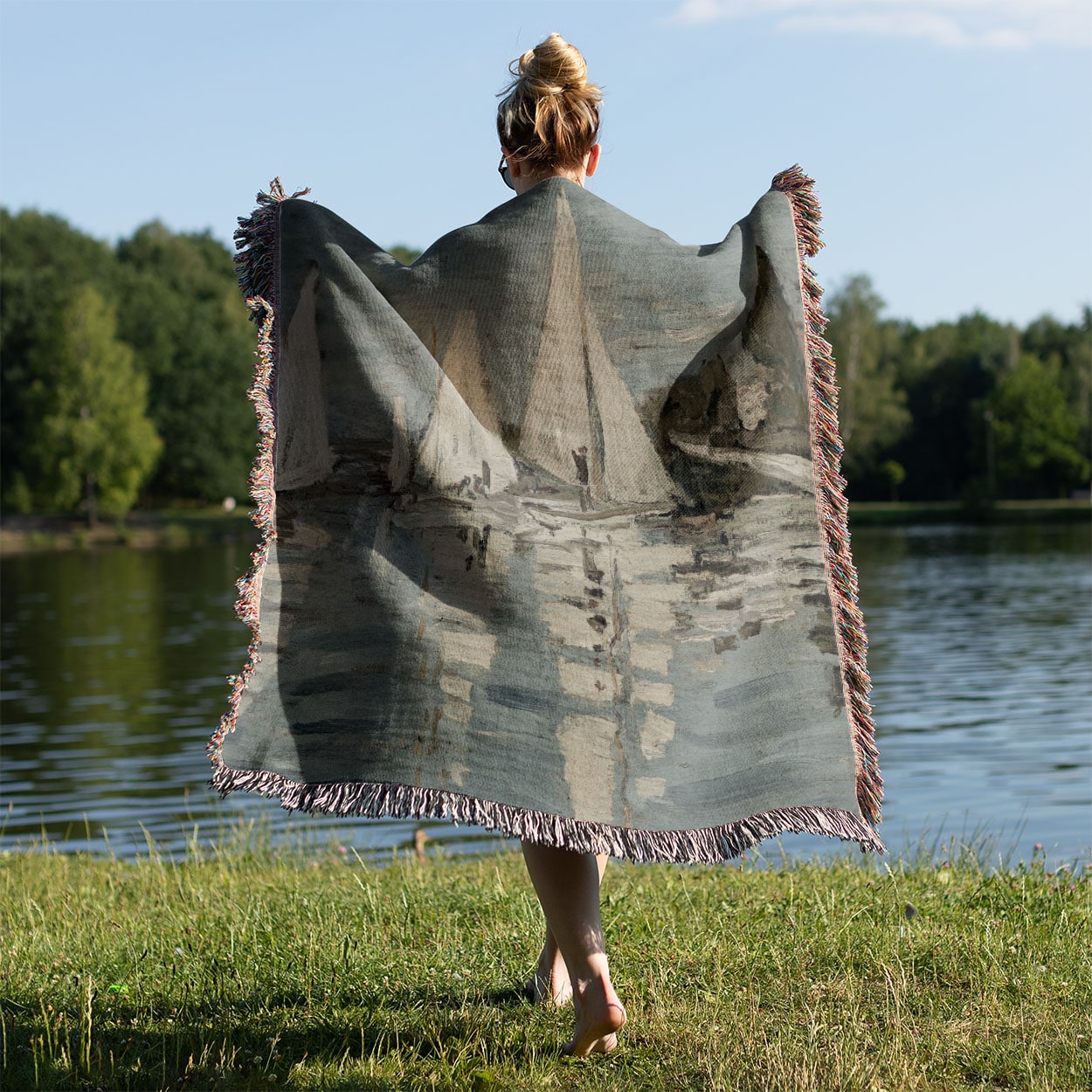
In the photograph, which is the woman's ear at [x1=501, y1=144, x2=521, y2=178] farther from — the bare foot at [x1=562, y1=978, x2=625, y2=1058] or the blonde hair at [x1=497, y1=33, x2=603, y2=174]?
the bare foot at [x1=562, y1=978, x2=625, y2=1058]

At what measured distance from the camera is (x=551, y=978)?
325cm

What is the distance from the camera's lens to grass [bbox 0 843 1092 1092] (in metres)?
2.80

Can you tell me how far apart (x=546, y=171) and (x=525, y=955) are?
204 cm

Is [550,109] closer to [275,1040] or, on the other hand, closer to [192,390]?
[275,1040]

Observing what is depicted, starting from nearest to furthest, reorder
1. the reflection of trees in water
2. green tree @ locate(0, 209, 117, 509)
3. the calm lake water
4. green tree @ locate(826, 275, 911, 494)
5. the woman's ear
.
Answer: the woman's ear
the calm lake water
the reflection of trees in water
green tree @ locate(0, 209, 117, 509)
green tree @ locate(826, 275, 911, 494)

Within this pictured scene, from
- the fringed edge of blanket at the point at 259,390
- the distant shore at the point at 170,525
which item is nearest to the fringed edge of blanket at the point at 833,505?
the fringed edge of blanket at the point at 259,390

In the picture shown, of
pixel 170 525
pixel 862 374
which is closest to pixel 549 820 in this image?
pixel 170 525

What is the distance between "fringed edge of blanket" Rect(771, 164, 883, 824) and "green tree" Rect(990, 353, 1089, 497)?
2736 inches

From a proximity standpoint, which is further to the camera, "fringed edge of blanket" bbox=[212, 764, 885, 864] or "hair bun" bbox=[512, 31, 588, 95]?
"hair bun" bbox=[512, 31, 588, 95]

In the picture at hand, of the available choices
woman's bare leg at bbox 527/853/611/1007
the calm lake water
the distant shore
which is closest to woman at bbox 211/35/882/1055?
woman's bare leg at bbox 527/853/611/1007

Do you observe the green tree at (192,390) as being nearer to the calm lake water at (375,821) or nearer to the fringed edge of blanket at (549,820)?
the calm lake water at (375,821)

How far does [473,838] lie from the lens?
26.7ft

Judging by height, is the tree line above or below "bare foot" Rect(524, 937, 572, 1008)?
above

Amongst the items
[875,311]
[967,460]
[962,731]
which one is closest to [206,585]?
[962,731]
